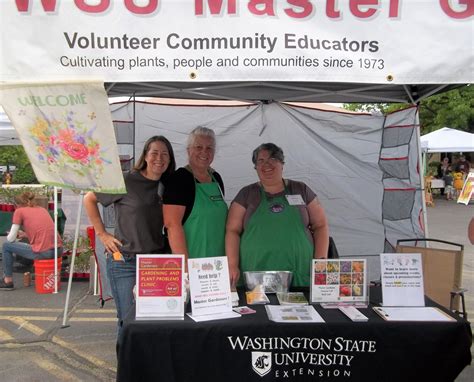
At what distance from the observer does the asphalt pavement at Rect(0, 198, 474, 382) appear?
10.8 feet

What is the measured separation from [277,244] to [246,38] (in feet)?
3.94

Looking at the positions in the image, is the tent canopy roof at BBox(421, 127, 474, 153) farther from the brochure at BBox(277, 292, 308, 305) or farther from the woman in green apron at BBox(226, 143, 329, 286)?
the brochure at BBox(277, 292, 308, 305)

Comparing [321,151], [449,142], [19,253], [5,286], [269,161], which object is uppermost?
[449,142]

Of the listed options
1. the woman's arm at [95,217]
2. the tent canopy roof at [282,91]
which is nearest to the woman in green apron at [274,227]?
the woman's arm at [95,217]

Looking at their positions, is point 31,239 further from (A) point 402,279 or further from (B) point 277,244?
(A) point 402,279

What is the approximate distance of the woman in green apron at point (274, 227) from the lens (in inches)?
103

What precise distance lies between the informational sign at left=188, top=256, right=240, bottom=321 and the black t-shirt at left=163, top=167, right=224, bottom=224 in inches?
23.4

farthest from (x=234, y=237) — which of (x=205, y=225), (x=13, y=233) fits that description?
(x=13, y=233)

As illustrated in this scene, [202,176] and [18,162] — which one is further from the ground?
[18,162]

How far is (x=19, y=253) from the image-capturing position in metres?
5.49

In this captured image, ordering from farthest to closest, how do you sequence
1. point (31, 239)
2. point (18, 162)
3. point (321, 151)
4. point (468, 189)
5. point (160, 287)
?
point (18, 162), point (468, 189), point (31, 239), point (321, 151), point (160, 287)

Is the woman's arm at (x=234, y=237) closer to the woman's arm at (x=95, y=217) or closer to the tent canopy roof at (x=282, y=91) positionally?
the woman's arm at (x=95, y=217)

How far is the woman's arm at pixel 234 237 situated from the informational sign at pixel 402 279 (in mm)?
857

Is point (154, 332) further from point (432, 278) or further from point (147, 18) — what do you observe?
point (432, 278)
